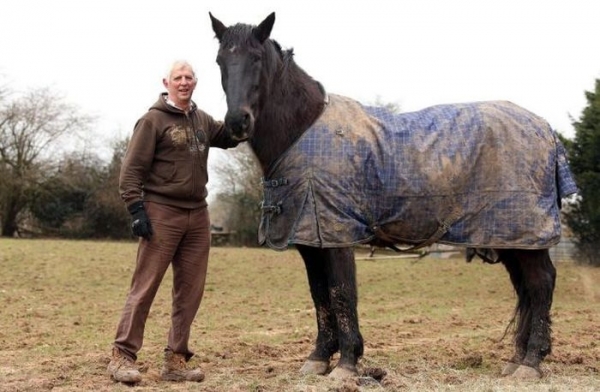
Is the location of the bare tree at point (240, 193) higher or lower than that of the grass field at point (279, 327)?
higher

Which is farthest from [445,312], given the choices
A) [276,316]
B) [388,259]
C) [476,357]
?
[388,259]

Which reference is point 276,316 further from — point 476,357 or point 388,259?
point 388,259

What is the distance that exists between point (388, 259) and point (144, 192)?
1681 centimetres

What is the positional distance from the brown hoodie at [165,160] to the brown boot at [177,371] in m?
1.23

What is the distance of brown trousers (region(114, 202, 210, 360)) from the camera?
18.9ft

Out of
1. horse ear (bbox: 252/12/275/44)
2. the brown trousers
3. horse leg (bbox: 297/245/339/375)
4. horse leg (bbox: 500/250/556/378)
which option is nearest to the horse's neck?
horse ear (bbox: 252/12/275/44)

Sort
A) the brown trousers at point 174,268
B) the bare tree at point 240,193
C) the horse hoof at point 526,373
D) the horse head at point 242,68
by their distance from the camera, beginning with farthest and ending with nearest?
the bare tree at point 240,193, the horse hoof at point 526,373, the brown trousers at point 174,268, the horse head at point 242,68

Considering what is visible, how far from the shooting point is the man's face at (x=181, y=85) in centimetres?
581

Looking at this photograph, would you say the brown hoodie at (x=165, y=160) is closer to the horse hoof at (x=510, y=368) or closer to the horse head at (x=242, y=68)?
the horse head at (x=242, y=68)

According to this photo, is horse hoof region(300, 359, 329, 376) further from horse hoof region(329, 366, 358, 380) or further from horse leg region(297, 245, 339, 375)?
horse hoof region(329, 366, 358, 380)

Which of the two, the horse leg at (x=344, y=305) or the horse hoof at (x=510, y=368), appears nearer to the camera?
the horse leg at (x=344, y=305)

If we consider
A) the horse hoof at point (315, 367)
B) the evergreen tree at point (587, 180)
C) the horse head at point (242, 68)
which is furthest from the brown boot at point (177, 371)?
the evergreen tree at point (587, 180)

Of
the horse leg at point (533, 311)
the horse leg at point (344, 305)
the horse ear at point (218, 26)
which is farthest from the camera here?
the horse leg at point (533, 311)

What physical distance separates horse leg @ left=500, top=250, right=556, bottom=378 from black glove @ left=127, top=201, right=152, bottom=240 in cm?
304
